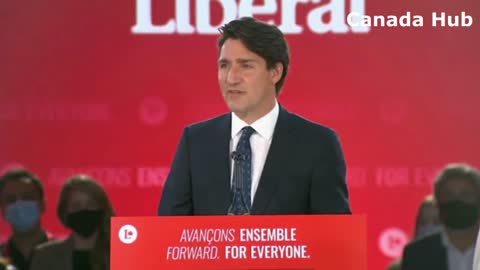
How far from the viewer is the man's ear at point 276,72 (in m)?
3.00

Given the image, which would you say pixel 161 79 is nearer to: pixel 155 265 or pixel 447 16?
pixel 447 16

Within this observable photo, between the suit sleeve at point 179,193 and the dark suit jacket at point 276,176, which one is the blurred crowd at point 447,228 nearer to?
the dark suit jacket at point 276,176

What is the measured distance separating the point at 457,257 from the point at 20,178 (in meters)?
1.71

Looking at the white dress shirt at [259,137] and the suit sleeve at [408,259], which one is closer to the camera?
the white dress shirt at [259,137]

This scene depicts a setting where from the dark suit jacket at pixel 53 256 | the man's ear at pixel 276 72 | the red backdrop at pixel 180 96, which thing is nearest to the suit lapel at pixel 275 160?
the man's ear at pixel 276 72

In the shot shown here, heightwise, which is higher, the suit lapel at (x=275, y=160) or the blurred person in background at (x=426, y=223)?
the suit lapel at (x=275, y=160)

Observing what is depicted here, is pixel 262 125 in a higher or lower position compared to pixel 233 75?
lower

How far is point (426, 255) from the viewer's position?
143 inches

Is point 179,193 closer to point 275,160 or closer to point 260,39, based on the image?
point 275,160

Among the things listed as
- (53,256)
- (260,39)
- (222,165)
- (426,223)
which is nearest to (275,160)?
(222,165)

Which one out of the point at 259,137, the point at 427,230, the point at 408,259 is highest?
the point at 259,137

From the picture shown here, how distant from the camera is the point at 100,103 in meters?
3.73

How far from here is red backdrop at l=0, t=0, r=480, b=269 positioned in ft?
12.1

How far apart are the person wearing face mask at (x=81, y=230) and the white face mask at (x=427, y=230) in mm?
1189
